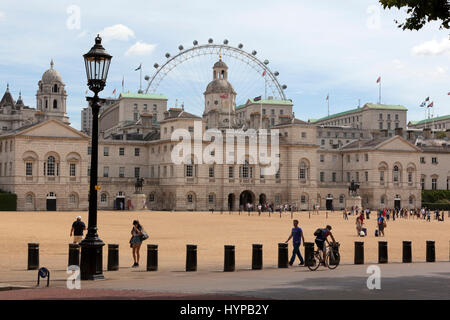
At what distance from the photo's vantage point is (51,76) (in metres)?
136

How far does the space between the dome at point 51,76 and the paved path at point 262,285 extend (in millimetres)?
115173

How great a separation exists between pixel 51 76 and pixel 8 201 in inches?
1943

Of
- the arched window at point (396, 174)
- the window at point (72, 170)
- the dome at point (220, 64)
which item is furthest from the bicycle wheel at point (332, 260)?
the dome at point (220, 64)

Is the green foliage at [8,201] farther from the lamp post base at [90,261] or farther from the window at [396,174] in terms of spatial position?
the lamp post base at [90,261]

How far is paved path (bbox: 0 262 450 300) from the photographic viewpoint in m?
17.7

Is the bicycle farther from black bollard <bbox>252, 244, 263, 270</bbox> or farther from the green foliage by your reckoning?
the green foliage

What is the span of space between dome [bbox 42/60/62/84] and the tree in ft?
403

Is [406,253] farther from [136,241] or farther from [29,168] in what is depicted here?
[29,168]

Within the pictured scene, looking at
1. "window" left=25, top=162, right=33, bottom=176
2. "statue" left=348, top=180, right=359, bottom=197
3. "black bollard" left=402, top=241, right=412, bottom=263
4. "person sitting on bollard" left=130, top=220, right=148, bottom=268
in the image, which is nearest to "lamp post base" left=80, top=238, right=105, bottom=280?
"person sitting on bollard" left=130, top=220, right=148, bottom=268

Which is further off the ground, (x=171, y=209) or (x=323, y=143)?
(x=323, y=143)

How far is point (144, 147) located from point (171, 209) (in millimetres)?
13782

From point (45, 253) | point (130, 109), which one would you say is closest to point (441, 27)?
point (45, 253)
